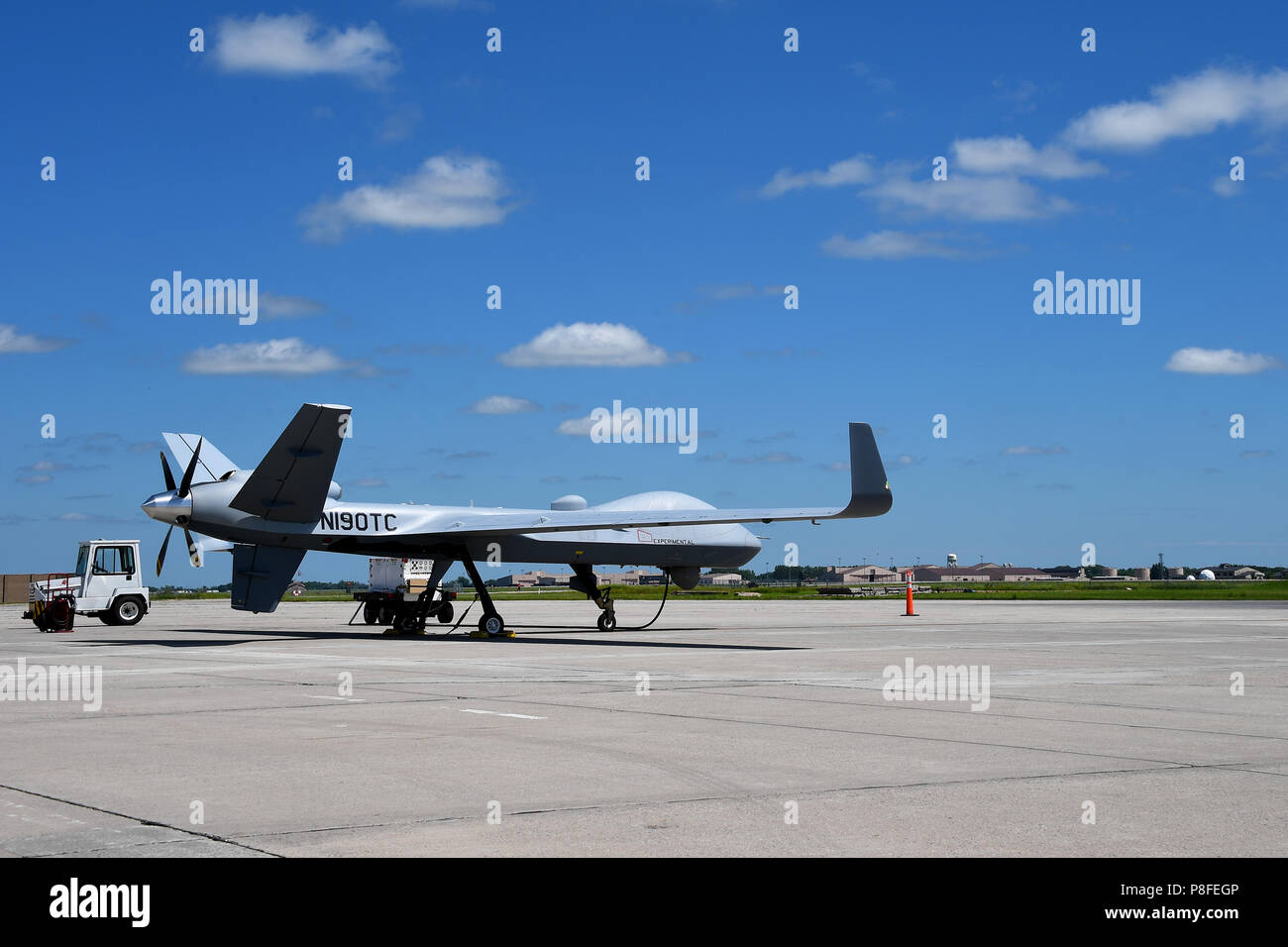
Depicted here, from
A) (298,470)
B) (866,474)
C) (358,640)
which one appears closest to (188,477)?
(298,470)

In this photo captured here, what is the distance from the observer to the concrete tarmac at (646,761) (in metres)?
6.94

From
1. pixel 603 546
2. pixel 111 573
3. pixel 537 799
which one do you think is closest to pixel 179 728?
pixel 537 799

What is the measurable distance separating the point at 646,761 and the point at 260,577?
20.5 m

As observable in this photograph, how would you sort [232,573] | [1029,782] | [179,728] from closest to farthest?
[1029,782] < [179,728] < [232,573]

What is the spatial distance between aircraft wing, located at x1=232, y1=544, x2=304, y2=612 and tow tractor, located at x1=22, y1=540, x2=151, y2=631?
1238 centimetres

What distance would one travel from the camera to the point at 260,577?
28.3 m

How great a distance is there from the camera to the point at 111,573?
38875 millimetres

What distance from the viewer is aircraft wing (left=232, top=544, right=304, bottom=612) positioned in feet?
92.7

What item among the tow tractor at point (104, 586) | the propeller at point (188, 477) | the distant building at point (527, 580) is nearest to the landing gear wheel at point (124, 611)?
the tow tractor at point (104, 586)

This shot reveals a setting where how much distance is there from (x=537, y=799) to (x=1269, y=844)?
4.36 m

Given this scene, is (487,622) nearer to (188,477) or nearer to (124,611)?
(188,477)

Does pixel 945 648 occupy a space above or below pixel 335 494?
below

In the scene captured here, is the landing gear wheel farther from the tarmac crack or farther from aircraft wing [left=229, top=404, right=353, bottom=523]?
the tarmac crack
